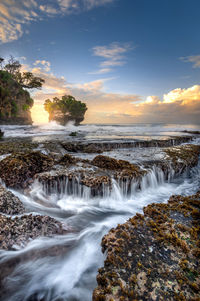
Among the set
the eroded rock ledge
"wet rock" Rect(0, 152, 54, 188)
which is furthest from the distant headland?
the eroded rock ledge

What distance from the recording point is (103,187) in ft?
15.6

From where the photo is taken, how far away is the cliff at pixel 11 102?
26.3 meters

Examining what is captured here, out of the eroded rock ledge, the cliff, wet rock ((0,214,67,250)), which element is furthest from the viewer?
the cliff

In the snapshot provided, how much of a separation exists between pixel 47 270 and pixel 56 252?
0.31m

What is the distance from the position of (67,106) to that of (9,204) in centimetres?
5702

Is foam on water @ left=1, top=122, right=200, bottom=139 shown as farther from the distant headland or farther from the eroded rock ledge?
the eroded rock ledge

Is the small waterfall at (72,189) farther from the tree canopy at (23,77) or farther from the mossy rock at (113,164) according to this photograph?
the tree canopy at (23,77)

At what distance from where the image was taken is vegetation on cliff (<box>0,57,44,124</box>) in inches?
1049

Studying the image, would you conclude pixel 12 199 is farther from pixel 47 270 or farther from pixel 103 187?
pixel 103 187

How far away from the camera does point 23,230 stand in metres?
2.82

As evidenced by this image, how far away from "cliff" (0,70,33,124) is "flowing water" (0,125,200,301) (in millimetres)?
28358

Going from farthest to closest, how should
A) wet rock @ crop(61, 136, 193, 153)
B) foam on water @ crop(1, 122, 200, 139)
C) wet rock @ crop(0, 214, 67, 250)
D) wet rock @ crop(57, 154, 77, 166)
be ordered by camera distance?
foam on water @ crop(1, 122, 200, 139), wet rock @ crop(61, 136, 193, 153), wet rock @ crop(57, 154, 77, 166), wet rock @ crop(0, 214, 67, 250)

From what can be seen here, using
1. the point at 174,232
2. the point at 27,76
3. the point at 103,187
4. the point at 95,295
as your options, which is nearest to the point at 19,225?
the point at 95,295

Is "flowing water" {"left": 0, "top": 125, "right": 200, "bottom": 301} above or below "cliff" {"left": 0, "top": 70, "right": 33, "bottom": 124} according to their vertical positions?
below
